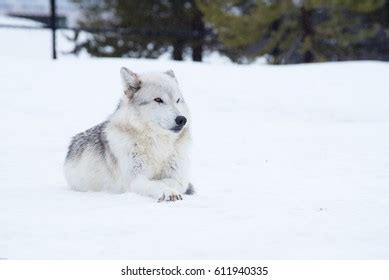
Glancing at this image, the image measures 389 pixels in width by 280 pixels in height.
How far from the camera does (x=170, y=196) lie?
521cm

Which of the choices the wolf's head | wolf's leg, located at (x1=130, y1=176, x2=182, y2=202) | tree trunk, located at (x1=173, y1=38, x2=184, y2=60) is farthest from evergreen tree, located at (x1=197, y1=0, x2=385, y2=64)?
wolf's leg, located at (x1=130, y1=176, x2=182, y2=202)

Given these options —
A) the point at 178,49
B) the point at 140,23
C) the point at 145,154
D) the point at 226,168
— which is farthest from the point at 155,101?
the point at 140,23

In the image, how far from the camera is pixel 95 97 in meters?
13.5

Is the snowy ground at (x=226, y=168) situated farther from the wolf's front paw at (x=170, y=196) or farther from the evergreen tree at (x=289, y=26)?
the evergreen tree at (x=289, y=26)

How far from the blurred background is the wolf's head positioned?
1263 cm

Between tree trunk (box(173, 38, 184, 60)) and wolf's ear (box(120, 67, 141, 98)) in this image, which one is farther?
tree trunk (box(173, 38, 184, 60))

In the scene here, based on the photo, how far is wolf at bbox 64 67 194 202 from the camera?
5.61m

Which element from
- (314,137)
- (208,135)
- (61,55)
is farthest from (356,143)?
(61,55)

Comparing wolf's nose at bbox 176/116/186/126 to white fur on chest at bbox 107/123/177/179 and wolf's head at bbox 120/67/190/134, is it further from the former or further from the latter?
white fur on chest at bbox 107/123/177/179

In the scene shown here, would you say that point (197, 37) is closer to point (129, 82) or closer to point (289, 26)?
point (289, 26)

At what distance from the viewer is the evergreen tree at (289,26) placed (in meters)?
18.7

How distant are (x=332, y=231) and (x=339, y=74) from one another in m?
11.7

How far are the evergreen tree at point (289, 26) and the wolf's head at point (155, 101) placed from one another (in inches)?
517

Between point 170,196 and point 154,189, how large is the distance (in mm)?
217
